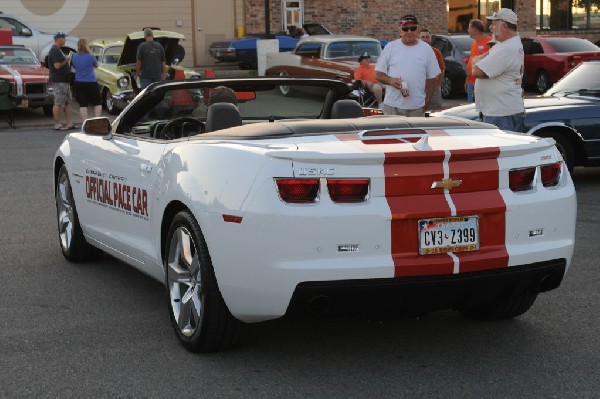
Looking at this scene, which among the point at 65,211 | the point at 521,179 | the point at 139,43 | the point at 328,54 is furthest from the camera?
the point at 328,54

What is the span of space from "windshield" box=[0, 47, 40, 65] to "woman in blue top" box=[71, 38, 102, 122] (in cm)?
292

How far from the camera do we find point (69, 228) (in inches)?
325

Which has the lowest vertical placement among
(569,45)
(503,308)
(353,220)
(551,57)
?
(503,308)

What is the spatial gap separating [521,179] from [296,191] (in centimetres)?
114

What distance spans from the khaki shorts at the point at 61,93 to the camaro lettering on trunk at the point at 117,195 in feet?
47.0

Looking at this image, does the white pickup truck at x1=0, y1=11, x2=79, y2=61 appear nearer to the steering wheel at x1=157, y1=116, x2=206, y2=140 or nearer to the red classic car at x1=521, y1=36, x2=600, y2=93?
the red classic car at x1=521, y1=36, x2=600, y2=93

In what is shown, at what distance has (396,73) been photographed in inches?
451

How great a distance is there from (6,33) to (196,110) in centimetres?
2105

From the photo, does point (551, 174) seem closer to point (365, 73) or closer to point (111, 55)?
point (365, 73)

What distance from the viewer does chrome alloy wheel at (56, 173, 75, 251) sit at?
8.19 meters

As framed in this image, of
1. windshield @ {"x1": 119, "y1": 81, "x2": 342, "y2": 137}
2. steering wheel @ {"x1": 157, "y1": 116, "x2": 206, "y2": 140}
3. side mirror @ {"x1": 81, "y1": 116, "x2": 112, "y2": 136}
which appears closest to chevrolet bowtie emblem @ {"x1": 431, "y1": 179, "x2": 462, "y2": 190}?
windshield @ {"x1": 119, "y1": 81, "x2": 342, "y2": 137}

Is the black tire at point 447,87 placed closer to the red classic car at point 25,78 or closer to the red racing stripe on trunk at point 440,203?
the red classic car at point 25,78

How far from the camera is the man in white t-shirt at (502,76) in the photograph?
34.7 feet

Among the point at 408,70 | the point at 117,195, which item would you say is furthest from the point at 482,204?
the point at 408,70
